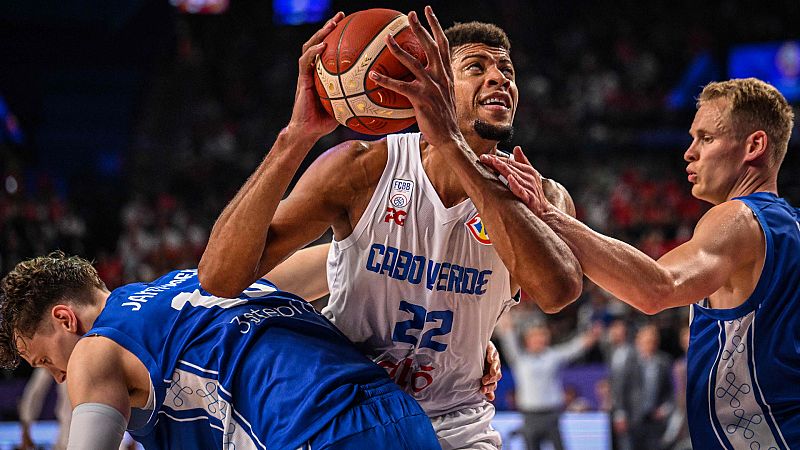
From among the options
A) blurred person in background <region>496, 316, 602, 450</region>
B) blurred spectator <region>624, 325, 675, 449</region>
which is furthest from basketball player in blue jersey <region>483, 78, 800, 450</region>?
blurred person in background <region>496, 316, 602, 450</region>

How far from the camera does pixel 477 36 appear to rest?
11.5 ft

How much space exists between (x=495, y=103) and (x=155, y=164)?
1547cm

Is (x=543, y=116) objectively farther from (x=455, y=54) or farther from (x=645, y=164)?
(x=455, y=54)

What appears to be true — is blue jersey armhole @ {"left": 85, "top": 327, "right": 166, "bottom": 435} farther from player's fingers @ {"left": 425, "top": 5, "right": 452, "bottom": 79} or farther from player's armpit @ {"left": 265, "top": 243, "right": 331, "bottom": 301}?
player's fingers @ {"left": 425, "top": 5, "right": 452, "bottom": 79}

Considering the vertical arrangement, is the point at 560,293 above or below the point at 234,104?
above

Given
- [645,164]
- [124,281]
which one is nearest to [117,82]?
[124,281]

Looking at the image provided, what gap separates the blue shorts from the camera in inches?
106

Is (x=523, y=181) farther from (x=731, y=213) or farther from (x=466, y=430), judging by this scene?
(x=466, y=430)

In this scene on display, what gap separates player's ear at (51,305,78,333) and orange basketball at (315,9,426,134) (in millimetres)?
1263

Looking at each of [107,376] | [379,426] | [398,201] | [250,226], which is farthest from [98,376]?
[398,201]

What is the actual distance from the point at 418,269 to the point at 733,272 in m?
1.15

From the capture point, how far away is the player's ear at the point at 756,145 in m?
3.28

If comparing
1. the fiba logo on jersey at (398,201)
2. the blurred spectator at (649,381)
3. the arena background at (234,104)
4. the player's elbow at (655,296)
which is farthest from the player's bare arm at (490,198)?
the arena background at (234,104)

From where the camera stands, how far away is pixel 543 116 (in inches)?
789
